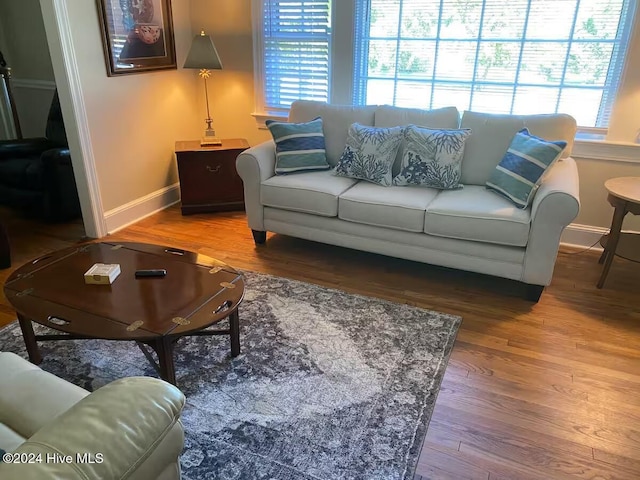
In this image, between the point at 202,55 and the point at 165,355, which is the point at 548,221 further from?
the point at 202,55

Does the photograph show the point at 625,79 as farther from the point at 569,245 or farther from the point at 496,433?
the point at 496,433

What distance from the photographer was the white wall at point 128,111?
10.5ft

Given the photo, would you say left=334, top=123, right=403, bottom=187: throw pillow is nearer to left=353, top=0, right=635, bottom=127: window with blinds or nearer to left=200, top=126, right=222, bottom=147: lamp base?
left=353, top=0, right=635, bottom=127: window with blinds

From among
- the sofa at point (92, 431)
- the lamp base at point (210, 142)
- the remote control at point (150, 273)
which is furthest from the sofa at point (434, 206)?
the sofa at point (92, 431)

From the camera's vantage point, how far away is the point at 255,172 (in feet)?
10.7

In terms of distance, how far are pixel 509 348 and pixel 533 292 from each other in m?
0.55

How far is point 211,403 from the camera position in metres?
1.96

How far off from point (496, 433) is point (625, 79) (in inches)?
99.6

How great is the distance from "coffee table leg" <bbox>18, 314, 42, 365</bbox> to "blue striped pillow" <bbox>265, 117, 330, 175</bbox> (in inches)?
71.8

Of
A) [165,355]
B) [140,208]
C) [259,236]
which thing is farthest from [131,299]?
[140,208]

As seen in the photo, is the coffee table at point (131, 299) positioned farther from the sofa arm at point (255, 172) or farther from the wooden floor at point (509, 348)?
the sofa arm at point (255, 172)

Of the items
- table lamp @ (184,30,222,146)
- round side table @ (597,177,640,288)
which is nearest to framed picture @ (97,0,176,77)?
table lamp @ (184,30,222,146)

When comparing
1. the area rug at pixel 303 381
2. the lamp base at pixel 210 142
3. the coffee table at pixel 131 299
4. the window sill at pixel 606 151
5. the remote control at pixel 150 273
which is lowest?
the area rug at pixel 303 381

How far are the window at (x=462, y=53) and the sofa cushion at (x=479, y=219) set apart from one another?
0.99 m
